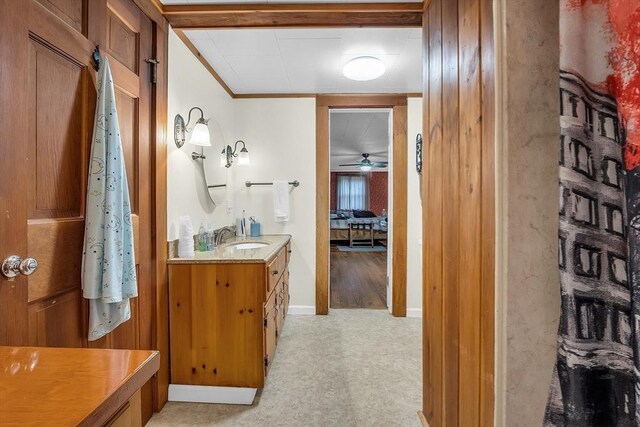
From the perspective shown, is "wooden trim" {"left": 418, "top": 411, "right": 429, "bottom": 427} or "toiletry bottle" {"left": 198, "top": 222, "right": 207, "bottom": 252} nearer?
"wooden trim" {"left": 418, "top": 411, "right": 429, "bottom": 427}

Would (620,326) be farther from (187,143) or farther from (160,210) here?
(187,143)

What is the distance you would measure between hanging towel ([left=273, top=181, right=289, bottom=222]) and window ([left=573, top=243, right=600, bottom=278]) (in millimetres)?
2594

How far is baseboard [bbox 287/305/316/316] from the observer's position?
313cm

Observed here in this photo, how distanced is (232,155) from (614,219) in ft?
9.48

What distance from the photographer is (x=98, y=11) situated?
1.23 meters

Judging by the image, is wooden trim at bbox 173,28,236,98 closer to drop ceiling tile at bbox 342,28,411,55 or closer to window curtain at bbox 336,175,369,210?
drop ceiling tile at bbox 342,28,411,55

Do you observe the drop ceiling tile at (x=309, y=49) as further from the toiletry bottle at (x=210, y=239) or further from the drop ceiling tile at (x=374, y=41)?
the toiletry bottle at (x=210, y=239)

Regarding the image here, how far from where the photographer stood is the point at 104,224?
1139 mm

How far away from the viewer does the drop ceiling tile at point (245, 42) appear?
195 centimetres

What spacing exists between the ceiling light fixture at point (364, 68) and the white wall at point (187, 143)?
1146 millimetres

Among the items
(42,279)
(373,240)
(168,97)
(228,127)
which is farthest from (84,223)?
(373,240)

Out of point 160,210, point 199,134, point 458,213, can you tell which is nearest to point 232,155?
point 199,134

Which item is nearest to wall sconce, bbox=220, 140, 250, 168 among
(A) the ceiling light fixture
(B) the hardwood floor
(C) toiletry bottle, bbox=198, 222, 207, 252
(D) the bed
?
(C) toiletry bottle, bbox=198, 222, 207, 252

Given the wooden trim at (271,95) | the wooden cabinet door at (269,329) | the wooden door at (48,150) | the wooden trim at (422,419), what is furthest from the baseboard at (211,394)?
the wooden trim at (271,95)
